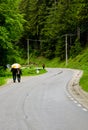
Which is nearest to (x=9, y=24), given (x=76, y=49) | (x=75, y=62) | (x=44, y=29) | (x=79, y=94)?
(x=79, y=94)

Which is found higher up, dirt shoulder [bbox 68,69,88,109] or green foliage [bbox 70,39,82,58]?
dirt shoulder [bbox 68,69,88,109]

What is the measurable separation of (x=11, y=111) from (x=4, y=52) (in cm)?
4278

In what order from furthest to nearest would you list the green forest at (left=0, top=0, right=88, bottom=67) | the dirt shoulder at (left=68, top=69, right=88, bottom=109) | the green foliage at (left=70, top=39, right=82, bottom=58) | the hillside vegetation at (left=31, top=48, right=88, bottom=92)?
the green foliage at (left=70, top=39, right=82, bottom=58), the hillside vegetation at (left=31, top=48, right=88, bottom=92), the green forest at (left=0, top=0, right=88, bottom=67), the dirt shoulder at (left=68, top=69, right=88, bottom=109)

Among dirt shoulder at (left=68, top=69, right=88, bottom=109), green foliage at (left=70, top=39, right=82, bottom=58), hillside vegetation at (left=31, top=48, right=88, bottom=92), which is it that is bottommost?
hillside vegetation at (left=31, top=48, right=88, bottom=92)

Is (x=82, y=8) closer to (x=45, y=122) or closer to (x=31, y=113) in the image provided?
(x=31, y=113)

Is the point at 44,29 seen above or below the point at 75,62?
above

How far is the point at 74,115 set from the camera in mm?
16016

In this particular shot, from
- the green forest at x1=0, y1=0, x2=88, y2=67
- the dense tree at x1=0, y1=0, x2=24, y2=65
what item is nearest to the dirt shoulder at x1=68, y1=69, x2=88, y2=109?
the green forest at x1=0, y1=0, x2=88, y2=67

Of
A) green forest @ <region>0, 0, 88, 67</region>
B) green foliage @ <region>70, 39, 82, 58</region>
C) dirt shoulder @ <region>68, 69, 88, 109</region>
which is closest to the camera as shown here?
dirt shoulder @ <region>68, 69, 88, 109</region>

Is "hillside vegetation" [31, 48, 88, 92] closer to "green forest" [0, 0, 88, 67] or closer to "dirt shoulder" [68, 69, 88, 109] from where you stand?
"green forest" [0, 0, 88, 67]

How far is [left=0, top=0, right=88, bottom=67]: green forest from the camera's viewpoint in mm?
60344

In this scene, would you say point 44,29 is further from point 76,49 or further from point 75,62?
point 75,62

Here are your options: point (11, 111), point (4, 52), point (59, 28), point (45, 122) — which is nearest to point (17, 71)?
point (4, 52)

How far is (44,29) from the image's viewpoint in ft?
391
